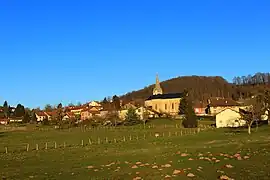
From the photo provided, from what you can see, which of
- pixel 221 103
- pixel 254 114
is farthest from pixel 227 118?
pixel 221 103

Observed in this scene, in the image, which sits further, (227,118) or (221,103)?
(221,103)

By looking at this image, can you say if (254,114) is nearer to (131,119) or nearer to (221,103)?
(131,119)

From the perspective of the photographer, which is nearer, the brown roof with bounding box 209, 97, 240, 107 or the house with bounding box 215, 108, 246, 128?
the house with bounding box 215, 108, 246, 128

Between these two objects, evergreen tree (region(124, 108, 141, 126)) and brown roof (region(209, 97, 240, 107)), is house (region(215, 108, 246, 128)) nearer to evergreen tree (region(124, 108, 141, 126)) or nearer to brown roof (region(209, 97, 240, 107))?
evergreen tree (region(124, 108, 141, 126))

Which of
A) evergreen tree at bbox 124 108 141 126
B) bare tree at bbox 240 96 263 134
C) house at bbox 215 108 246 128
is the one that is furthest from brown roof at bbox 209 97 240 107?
bare tree at bbox 240 96 263 134

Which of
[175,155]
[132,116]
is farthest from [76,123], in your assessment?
[175,155]

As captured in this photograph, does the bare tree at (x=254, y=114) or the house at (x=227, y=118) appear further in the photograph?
the house at (x=227, y=118)

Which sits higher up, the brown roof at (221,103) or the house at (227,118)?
the brown roof at (221,103)

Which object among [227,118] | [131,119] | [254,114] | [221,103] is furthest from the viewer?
[221,103]

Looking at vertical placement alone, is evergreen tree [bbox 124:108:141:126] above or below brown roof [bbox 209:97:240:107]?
below

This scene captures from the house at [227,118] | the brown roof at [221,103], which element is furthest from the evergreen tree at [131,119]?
the brown roof at [221,103]

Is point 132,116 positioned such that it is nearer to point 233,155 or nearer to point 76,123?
point 76,123

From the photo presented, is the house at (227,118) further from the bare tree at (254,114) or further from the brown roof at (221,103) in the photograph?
the brown roof at (221,103)

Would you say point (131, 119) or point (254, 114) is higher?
point (131, 119)
